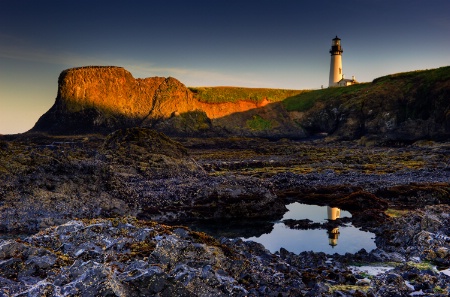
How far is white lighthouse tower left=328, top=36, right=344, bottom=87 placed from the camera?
11475cm

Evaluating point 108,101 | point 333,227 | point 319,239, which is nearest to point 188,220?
point 319,239

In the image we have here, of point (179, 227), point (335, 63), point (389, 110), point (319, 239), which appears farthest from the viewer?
point (335, 63)

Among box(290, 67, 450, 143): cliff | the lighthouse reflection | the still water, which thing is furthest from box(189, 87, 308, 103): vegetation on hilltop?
the still water

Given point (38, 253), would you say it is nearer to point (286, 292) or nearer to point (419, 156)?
point (286, 292)

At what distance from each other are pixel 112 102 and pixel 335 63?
2811 inches

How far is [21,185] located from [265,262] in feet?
46.5

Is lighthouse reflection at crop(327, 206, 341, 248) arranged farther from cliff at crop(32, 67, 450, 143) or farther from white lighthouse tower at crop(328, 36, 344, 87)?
white lighthouse tower at crop(328, 36, 344, 87)

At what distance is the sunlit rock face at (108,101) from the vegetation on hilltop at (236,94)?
20.2 feet

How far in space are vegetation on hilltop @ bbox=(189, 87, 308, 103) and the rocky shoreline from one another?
272 feet

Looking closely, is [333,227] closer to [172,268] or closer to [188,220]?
[188,220]

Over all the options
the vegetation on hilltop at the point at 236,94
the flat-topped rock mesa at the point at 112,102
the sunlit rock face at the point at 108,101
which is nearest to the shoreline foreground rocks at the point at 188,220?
the flat-topped rock mesa at the point at 112,102

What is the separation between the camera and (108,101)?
107312 millimetres

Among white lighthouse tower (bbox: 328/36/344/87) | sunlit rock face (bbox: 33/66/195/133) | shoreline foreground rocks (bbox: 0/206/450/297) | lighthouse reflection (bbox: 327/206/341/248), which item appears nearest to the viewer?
shoreline foreground rocks (bbox: 0/206/450/297)

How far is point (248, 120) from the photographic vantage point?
114m
